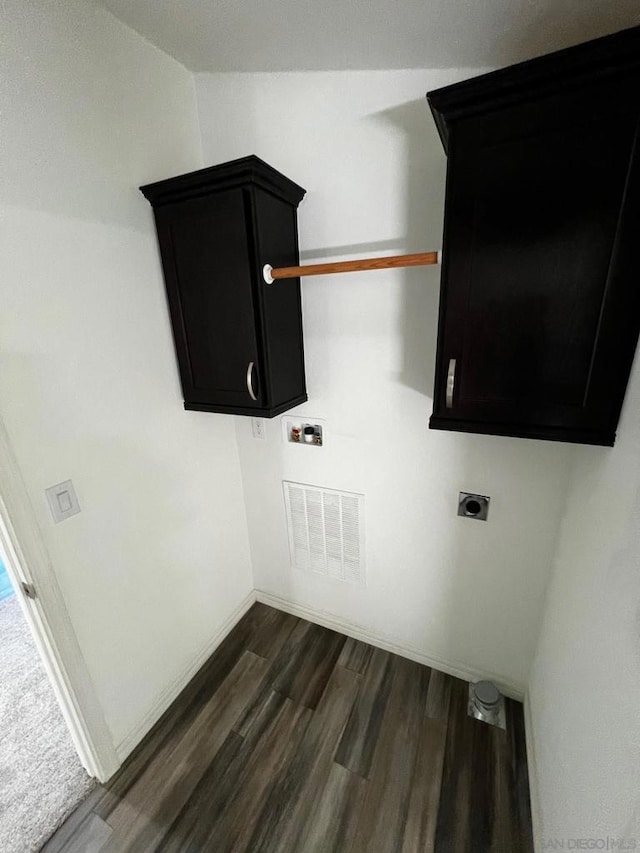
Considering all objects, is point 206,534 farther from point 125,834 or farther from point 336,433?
point 125,834

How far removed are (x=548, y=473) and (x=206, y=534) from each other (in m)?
1.58

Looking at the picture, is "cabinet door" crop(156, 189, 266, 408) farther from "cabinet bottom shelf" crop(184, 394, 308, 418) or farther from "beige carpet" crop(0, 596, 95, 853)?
"beige carpet" crop(0, 596, 95, 853)

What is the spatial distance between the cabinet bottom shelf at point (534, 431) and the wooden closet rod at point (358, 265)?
1.58 ft

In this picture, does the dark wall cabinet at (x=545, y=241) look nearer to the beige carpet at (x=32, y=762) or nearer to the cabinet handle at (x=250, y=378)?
the cabinet handle at (x=250, y=378)

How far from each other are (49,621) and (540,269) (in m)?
1.83

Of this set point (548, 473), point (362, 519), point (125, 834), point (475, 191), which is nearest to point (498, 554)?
point (548, 473)

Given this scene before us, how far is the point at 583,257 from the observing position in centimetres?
A: 79

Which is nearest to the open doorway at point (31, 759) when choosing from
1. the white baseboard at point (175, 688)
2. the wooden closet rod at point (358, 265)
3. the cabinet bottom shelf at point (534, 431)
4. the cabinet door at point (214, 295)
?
the white baseboard at point (175, 688)

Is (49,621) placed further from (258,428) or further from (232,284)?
(232,284)

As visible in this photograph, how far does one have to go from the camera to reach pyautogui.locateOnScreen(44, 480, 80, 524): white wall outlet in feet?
3.49

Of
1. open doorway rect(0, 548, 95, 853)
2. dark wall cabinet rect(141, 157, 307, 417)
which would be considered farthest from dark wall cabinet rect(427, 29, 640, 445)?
open doorway rect(0, 548, 95, 853)

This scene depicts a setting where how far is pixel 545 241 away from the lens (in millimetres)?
815

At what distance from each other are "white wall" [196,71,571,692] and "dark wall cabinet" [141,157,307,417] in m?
0.17

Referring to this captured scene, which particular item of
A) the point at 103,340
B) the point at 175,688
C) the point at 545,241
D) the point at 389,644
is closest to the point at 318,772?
the point at 389,644
